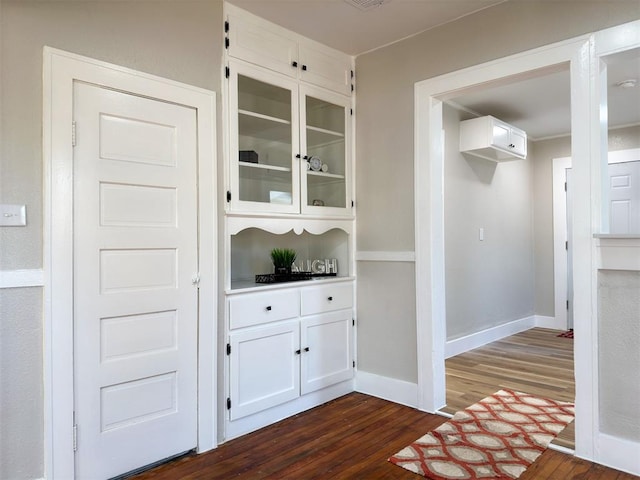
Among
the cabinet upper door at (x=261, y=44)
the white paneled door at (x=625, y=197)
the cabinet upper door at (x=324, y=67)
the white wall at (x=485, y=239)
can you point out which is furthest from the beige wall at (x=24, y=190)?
the white paneled door at (x=625, y=197)

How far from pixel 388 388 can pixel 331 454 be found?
88 centimetres

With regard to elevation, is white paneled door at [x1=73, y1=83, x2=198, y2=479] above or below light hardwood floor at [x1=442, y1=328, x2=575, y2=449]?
above

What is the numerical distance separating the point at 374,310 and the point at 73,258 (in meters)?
2.00

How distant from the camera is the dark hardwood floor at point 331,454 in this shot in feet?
6.96

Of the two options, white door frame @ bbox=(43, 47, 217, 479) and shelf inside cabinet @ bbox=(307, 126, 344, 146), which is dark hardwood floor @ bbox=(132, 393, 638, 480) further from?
shelf inside cabinet @ bbox=(307, 126, 344, 146)

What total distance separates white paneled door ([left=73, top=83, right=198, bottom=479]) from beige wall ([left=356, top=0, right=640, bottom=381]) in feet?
4.45

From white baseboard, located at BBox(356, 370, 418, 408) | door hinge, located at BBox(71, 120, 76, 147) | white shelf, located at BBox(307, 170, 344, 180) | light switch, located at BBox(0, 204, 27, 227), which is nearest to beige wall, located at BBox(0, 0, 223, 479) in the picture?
light switch, located at BBox(0, 204, 27, 227)

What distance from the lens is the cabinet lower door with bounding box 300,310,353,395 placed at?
2.92 meters

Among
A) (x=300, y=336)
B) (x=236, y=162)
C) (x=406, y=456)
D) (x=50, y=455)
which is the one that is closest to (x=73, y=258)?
(x=50, y=455)

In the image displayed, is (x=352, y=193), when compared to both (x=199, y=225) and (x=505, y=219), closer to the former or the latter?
(x=199, y=225)

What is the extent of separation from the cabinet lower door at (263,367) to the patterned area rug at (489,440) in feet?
2.70

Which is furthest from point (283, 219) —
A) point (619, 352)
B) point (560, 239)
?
point (560, 239)

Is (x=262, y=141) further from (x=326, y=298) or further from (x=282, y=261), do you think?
(x=326, y=298)

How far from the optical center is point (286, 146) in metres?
2.86
